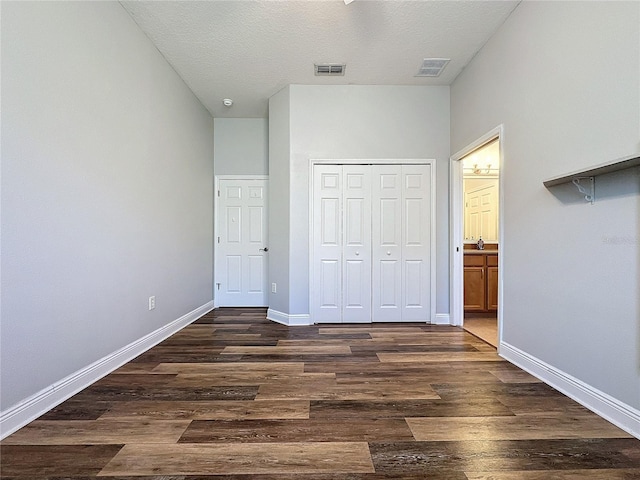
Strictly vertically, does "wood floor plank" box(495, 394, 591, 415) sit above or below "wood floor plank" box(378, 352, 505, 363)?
above

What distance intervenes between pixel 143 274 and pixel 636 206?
3.57m

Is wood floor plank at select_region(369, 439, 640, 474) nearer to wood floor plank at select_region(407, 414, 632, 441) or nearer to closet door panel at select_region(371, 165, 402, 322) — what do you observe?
wood floor plank at select_region(407, 414, 632, 441)

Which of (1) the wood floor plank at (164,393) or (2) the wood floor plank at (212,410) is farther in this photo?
(1) the wood floor plank at (164,393)

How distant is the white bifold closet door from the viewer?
4.03m

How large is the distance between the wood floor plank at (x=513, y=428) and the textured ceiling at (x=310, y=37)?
3069 millimetres

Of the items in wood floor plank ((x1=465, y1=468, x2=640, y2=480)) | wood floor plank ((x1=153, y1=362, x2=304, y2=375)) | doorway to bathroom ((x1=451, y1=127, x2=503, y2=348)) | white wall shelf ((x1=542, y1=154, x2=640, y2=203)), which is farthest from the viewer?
doorway to bathroom ((x1=451, y1=127, x2=503, y2=348))

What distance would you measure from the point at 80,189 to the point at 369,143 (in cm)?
306

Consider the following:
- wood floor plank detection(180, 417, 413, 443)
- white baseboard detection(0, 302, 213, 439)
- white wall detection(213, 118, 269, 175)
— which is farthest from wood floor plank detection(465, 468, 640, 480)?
white wall detection(213, 118, 269, 175)

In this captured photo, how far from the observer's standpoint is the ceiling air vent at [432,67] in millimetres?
3434

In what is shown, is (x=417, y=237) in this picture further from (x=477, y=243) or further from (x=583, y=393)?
(x=583, y=393)

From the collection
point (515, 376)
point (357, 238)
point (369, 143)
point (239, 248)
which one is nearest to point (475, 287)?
point (357, 238)

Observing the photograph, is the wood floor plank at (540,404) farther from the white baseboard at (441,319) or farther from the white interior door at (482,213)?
the white interior door at (482,213)

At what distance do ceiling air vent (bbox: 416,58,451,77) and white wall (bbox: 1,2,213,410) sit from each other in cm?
283

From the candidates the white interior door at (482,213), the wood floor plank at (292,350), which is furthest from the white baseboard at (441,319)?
the white interior door at (482,213)
